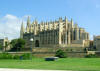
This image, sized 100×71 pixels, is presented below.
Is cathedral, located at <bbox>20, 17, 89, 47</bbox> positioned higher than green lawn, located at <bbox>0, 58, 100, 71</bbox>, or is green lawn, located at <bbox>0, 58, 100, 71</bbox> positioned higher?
cathedral, located at <bbox>20, 17, 89, 47</bbox>

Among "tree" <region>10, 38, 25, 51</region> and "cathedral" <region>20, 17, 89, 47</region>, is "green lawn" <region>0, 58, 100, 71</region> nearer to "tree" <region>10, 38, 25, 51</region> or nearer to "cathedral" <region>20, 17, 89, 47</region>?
"cathedral" <region>20, 17, 89, 47</region>

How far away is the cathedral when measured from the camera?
83875 mm

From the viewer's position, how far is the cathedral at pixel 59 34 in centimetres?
8388

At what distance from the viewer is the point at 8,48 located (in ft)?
325

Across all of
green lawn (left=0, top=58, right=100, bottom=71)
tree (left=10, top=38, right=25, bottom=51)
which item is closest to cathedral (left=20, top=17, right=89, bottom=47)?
tree (left=10, top=38, right=25, bottom=51)

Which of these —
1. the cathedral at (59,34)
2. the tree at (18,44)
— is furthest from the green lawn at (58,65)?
the tree at (18,44)

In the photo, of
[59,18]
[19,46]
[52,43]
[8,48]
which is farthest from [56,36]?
[8,48]

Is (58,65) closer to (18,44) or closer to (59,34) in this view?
(59,34)

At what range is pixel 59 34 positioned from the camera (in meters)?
84.0

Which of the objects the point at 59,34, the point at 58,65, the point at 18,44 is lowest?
the point at 58,65

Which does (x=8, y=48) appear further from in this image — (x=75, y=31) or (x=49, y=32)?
(x=75, y=31)

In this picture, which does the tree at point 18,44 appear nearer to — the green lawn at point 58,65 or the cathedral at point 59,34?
the cathedral at point 59,34

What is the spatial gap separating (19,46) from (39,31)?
12746 mm

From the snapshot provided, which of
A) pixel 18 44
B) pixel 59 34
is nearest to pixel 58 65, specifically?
pixel 59 34
